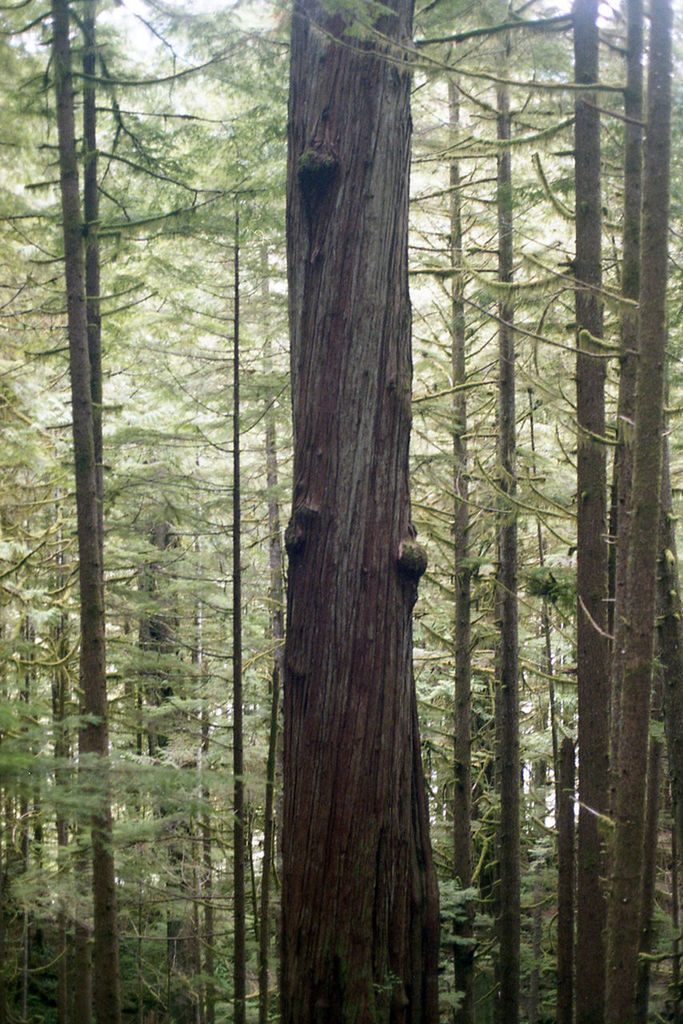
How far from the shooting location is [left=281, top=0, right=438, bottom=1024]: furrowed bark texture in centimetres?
357

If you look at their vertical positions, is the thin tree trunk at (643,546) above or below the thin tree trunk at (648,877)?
above

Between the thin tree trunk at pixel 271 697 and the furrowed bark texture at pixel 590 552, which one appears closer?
the furrowed bark texture at pixel 590 552

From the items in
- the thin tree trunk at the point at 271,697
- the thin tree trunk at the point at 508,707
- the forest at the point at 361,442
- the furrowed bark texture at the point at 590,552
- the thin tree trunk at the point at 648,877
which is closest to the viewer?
the forest at the point at 361,442

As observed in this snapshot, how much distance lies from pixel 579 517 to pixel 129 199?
6.10 m

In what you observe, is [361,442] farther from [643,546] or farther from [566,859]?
[566,859]

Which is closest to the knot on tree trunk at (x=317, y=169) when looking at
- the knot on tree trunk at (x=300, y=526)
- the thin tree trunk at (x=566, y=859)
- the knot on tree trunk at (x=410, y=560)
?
the knot on tree trunk at (x=300, y=526)

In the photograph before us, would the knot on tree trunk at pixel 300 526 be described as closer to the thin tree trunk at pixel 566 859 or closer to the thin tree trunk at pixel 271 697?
the thin tree trunk at pixel 566 859

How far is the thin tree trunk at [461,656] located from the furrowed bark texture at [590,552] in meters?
3.63

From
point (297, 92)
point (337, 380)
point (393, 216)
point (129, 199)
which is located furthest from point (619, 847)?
point (129, 199)

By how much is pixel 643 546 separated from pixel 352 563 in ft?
6.47

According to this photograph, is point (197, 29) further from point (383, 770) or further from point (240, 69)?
point (383, 770)

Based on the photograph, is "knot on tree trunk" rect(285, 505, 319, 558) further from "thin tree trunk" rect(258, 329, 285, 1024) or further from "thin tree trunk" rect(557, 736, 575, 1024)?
"thin tree trunk" rect(258, 329, 285, 1024)

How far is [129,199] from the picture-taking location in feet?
28.8

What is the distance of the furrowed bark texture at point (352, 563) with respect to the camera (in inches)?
140
